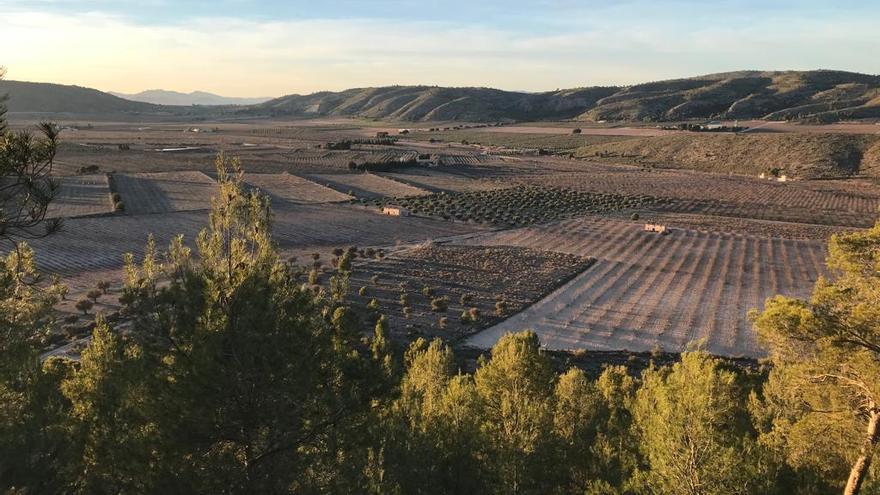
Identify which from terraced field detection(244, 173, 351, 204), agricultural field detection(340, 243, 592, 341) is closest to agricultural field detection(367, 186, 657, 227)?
terraced field detection(244, 173, 351, 204)

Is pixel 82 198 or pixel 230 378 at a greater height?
pixel 230 378

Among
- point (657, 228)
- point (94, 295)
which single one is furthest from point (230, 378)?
point (657, 228)

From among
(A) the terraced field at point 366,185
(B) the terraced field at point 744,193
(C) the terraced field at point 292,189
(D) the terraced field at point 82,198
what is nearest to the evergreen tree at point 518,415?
(D) the terraced field at point 82,198

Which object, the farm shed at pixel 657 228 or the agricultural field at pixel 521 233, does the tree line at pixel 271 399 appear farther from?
the farm shed at pixel 657 228

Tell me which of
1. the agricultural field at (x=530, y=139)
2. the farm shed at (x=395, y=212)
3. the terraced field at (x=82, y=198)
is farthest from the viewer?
the agricultural field at (x=530, y=139)

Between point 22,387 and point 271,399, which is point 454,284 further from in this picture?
point 271,399

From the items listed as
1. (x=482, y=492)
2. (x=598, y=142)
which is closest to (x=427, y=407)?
(x=482, y=492)
